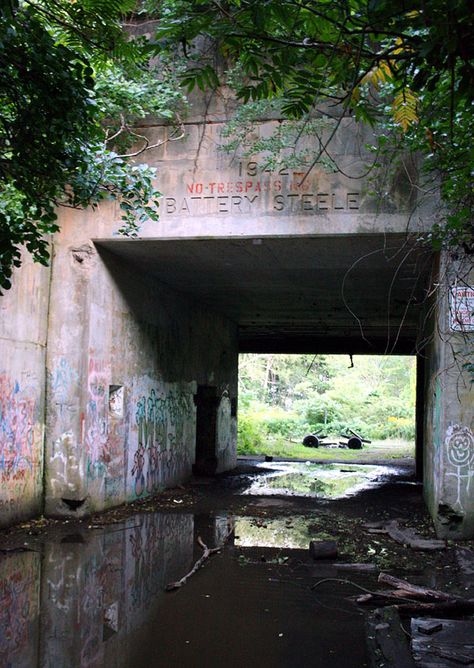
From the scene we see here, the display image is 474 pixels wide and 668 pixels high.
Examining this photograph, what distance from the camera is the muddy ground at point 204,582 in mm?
4879

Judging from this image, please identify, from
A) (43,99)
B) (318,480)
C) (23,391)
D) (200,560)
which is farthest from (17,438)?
(318,480)

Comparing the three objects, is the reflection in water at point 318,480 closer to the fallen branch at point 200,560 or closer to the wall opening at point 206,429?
the wall opening at point 206,429

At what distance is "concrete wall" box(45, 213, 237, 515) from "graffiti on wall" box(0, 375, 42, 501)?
1.17 ft

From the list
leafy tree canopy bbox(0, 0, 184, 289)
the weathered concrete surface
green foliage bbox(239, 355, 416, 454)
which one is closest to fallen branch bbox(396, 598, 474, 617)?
leafy tree canopy bbox(0, 0, 184, 289)

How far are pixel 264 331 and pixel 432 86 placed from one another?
56.4 feet

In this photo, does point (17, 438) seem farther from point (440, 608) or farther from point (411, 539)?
point (440, 608)

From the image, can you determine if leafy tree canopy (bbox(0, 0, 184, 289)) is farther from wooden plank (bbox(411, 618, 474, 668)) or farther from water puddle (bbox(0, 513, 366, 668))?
wooden plank (bbox(411, 618, 474, 668))

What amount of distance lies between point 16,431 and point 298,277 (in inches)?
232

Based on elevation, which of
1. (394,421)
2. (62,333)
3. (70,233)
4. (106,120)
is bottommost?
(394,421)

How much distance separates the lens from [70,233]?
9.91 metres

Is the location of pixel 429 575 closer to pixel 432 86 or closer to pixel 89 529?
pixel 89 529

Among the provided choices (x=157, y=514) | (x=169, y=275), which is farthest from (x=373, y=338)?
(x=157, y=514)

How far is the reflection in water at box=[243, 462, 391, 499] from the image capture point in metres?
13.2

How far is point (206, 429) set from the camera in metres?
16.0
